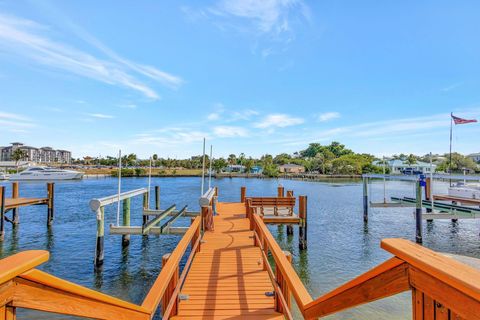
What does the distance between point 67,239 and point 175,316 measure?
17.2 metres

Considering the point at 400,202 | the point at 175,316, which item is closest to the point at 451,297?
the point at 175,316

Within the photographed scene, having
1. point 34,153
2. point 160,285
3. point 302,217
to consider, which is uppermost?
point 34,153

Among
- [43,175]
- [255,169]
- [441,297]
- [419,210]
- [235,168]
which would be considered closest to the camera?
[441,297]

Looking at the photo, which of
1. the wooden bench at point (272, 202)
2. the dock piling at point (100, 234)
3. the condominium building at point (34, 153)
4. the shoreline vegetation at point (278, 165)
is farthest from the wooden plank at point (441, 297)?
the condominium building at point (34, 153)

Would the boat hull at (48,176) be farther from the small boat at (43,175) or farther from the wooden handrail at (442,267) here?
the wooden handrail at (442,267)

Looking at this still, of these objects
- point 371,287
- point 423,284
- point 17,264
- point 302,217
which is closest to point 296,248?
point 302,217

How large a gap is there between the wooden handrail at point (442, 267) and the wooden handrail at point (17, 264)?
1.79 m

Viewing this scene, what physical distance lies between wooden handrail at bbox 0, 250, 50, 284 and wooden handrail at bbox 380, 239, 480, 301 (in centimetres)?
179

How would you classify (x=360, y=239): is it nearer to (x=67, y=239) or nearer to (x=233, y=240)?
(x=233, y=240)

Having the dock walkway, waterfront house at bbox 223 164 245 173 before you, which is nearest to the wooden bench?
the dock walkway

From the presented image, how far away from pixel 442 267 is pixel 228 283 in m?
5.11

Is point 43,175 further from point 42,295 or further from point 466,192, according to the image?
point 42,295

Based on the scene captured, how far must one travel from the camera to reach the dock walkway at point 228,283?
14.7ft

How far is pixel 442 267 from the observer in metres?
1.14
